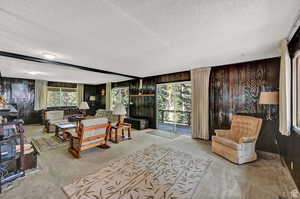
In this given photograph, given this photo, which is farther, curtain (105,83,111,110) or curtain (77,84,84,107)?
curtain (77,84,84,107)

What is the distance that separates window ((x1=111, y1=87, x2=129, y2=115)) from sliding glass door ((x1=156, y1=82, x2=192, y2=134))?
2299 mm

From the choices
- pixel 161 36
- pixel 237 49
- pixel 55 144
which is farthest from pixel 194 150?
pixel 55 144

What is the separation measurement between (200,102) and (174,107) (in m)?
1.51

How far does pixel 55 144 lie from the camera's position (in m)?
3.93

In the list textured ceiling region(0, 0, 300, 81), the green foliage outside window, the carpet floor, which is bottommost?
the carpet floor

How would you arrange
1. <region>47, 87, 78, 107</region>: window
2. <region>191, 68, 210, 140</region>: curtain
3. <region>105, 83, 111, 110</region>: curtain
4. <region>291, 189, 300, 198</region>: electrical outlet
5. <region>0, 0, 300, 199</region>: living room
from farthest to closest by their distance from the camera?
1. <region>105, 83, 111, 110</region>: curtain
2. <region>47, 87, 78, 107</region>: window
3. <region>191, 68, 210, 140</region>: curtain
4. <region>291, 189, 300, 198</region>: electrical outlet
5. <region>0, 0, 300, 199</region>: living room

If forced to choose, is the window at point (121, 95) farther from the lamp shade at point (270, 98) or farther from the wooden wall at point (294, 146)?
the wooden wall at point (294, 146)

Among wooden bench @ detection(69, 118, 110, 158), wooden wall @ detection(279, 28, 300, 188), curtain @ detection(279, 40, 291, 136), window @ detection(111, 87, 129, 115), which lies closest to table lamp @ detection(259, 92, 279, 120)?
curtain @ detection(279, 40, 291, 136)

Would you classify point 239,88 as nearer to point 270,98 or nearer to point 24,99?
point 270,98

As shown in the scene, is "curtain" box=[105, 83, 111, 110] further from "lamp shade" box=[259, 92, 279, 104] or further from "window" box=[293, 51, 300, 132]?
"window" box=[293, 51, 300, 132]

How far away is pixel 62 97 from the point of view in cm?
815

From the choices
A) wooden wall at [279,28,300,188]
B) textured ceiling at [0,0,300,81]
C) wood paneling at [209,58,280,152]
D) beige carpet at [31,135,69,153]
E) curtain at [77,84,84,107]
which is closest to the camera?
textured ceiling at [0,0,300,81]

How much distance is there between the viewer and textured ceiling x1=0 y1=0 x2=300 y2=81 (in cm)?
147

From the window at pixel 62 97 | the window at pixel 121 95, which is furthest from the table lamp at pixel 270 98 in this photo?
the window at pixel 62 97
